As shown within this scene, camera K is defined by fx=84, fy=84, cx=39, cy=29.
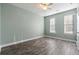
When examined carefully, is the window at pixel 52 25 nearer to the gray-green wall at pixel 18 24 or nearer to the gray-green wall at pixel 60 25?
the gray-green wall at pixel 60 25

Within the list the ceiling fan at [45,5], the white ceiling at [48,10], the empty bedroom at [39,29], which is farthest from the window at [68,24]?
the ceiling fan at [45,5]

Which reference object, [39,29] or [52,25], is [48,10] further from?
[39,29]

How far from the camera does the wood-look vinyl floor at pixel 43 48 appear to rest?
6.44 ft

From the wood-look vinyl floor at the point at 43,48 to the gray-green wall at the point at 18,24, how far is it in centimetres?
17

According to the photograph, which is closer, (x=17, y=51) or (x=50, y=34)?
(x=17, y=51)

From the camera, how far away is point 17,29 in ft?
6.73

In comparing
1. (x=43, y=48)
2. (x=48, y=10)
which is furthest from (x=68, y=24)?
(x=43, y=48)

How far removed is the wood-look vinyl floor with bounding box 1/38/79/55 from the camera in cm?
196

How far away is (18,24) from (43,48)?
847 mm

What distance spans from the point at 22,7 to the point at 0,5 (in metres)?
0.50

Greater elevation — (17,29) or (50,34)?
(17,29)

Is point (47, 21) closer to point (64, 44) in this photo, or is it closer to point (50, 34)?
point (50, 34)

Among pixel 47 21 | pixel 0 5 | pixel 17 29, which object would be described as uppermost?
pixel 0 5
